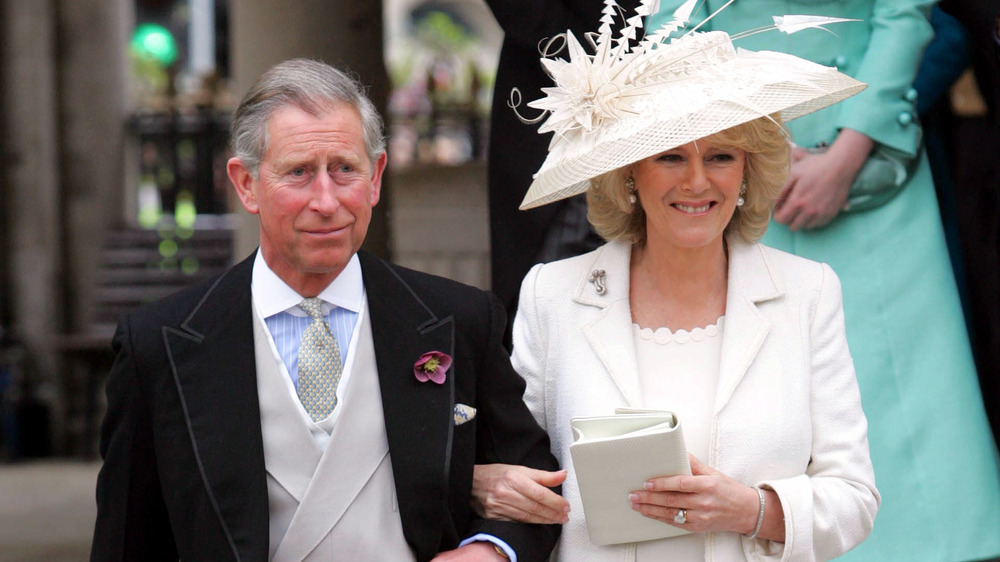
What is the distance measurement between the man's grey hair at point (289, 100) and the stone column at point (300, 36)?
2.45 meters

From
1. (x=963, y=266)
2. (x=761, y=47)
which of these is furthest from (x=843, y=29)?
(x=963, y=266)

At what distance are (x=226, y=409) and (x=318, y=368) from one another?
0.59 ft

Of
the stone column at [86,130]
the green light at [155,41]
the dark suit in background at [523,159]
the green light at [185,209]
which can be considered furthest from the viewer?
the green light at [155,41]

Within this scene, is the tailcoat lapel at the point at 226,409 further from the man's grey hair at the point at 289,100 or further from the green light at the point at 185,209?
the green light at the point at 185,209

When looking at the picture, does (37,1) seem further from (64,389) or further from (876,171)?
(876,171)

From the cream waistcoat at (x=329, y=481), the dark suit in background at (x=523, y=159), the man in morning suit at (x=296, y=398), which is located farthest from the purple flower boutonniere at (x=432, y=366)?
the dark suit in background at (x=523, y=159)

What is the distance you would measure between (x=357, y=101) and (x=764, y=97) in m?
0.77

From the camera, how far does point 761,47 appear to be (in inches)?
131

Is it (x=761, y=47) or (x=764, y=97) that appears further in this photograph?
(x=761, y=47)

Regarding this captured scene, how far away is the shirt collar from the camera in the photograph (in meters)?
2.51

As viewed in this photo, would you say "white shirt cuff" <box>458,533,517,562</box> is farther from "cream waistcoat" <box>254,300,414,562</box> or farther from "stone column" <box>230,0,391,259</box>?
"stone column" <box>230,0,391,259</box>

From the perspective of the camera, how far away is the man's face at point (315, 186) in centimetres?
241

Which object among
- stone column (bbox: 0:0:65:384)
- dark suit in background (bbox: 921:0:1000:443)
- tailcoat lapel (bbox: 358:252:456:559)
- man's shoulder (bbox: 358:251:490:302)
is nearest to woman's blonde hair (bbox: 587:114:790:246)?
man's shoulder (bbox: 358:251:490:302)

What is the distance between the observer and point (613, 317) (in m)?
2.70
